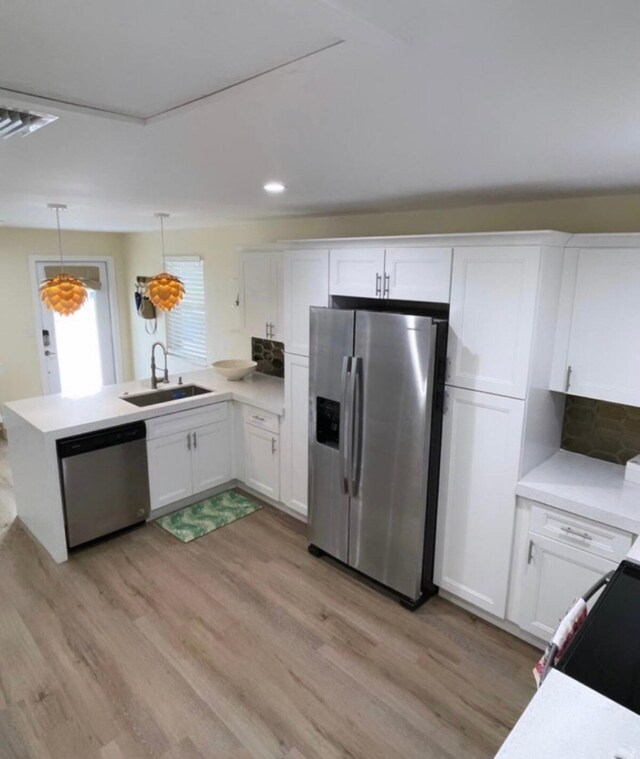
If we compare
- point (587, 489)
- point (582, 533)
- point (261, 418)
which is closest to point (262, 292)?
point (261, 418)

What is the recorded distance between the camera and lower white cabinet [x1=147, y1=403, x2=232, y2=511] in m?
3.80

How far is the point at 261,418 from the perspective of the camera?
13.2 ft

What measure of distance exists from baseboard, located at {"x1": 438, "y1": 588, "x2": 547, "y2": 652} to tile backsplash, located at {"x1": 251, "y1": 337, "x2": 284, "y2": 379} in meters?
2.47

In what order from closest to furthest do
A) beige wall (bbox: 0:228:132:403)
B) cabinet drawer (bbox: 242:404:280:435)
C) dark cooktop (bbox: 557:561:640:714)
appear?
dark cooktop (bbox: 557:561:640:714) < cabinet drawer (bbox: 242:404:280:435) < beige wall (bbox: 0:228:132:403)

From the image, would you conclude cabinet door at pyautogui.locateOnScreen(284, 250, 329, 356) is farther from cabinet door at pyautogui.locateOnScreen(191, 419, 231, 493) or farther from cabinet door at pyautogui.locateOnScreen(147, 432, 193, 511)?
cabinet door at pyautogui.locateOnScreen(147, 432, 193, 511)

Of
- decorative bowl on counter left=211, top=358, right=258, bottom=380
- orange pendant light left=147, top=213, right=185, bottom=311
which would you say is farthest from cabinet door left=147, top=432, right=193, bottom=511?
orange pendant light left=147, top=213, right=185, bottom=311

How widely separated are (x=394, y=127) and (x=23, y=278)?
5548 millimetres

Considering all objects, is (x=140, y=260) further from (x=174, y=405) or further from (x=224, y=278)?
(x=174, y=405)

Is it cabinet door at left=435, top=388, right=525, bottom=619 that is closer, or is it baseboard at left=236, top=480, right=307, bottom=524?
cabinet door at left=435, top=388, right=525, bottom=619

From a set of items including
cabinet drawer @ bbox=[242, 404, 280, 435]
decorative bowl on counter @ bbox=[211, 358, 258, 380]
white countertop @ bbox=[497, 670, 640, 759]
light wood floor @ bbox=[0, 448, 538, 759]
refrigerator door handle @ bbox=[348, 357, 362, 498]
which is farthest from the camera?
decorative bowl on counter @ bbox=[211, 358, 258, 380]

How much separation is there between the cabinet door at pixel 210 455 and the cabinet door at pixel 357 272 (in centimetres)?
167

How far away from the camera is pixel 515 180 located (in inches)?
86.0

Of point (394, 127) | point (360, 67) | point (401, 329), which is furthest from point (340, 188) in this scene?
point (360, 67)

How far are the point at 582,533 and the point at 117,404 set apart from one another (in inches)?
127
